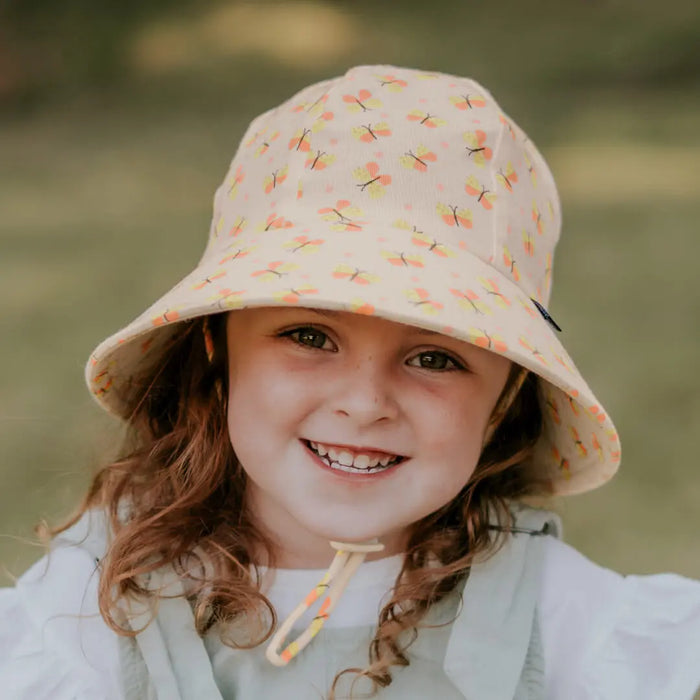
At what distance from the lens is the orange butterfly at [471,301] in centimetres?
108

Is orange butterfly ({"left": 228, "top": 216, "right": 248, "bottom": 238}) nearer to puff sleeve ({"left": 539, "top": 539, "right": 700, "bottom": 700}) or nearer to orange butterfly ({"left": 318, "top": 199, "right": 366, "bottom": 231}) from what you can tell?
orange butterfly ({"left": 318, "top": 199, "right": 366, "bottom": 231})

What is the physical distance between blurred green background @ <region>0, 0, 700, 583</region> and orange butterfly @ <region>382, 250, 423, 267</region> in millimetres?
1081

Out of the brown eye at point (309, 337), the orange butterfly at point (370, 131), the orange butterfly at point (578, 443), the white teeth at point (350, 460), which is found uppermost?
the orange butterfly at point (370, 131)

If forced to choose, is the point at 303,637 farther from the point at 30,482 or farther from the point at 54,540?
the point at 30,482

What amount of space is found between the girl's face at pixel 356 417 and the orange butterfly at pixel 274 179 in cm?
12

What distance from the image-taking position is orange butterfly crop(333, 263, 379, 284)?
106 centimetres

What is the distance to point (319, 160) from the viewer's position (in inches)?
45.6

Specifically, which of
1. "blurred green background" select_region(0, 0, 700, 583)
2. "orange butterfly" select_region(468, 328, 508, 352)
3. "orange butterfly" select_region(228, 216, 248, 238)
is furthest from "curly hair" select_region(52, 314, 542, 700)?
"blurred green background" select_region(0, 0, 700, 583)

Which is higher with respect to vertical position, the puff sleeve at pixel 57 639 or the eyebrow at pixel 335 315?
the eyebrow at pixel 335 315

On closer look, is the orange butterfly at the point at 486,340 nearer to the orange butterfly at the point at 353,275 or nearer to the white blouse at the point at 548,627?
the orange butterfly at the point at 353,275

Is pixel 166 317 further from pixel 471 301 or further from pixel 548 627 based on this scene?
pixel 548 627

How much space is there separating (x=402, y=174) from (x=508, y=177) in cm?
11

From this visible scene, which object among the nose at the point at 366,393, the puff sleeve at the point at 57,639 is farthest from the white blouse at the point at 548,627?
the nose at the point at 366,393

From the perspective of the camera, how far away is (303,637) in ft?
3.91
